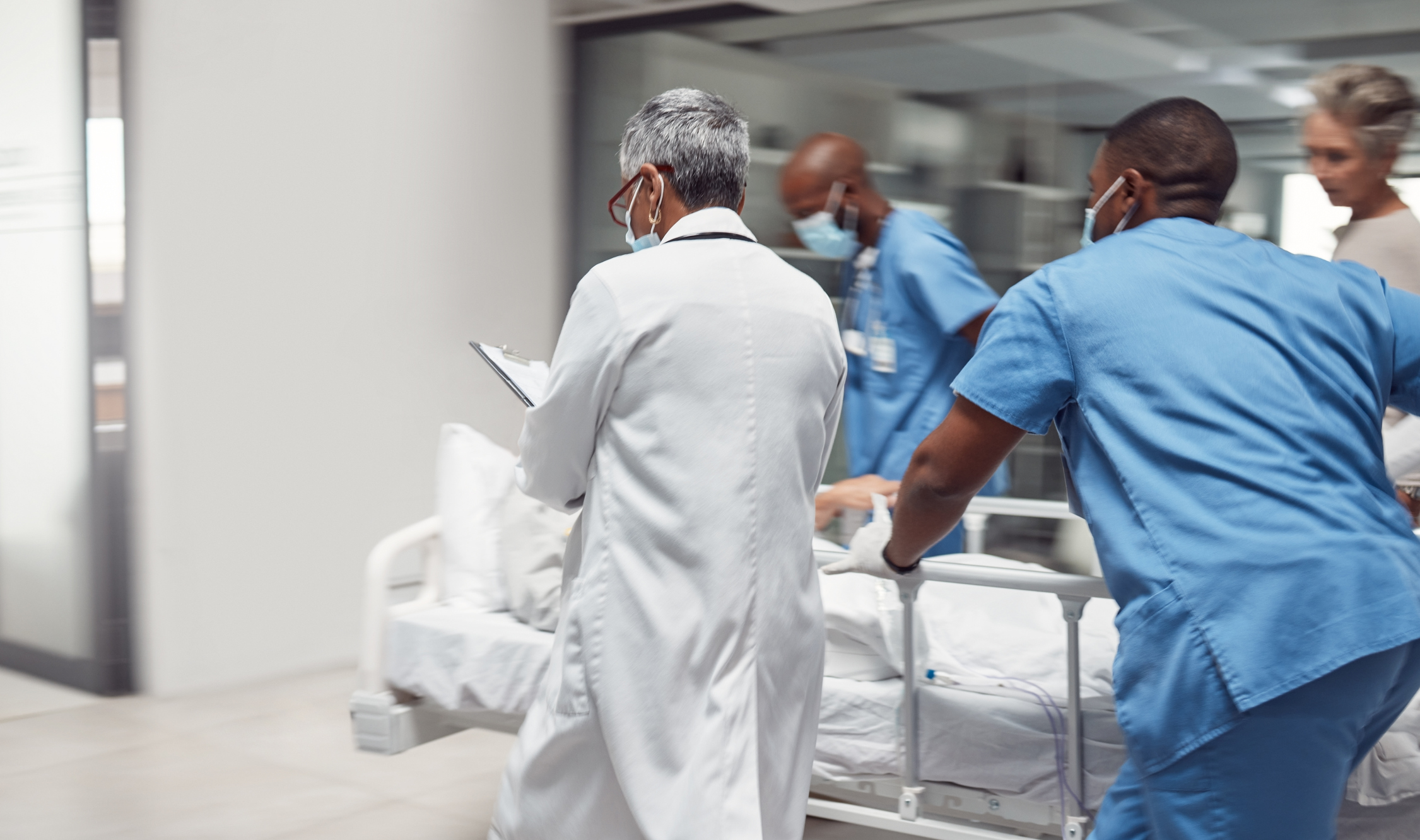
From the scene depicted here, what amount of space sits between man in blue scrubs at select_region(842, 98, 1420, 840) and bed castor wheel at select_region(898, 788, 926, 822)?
0.62 meters

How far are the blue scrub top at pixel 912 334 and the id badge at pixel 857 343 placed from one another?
1 cm

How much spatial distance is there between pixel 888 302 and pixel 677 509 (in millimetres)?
1204

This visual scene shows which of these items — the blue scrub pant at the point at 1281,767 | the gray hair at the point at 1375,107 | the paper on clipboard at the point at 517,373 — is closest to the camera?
the blue scrub pant at the point at 1281,767

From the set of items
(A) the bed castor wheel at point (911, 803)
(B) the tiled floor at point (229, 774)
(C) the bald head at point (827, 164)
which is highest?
(C) the bald head at point (827, 164)

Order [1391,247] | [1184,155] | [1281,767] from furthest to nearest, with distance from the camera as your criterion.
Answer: [1391,247], [1184,155], [1281,767]

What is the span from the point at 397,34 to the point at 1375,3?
304cm

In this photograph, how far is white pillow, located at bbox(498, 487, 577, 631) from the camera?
2381 mm

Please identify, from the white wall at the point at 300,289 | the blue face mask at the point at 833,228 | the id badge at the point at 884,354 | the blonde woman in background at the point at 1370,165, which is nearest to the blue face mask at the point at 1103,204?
the blonde woman in background at the point at 1370,165

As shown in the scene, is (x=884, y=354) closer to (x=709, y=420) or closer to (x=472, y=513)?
(x=472, y=513)

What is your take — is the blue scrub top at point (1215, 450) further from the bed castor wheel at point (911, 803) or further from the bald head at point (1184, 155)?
the bed castor wheel at point (911, 803)

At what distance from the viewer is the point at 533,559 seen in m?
2.45

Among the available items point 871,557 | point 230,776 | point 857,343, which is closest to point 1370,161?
point 857,343

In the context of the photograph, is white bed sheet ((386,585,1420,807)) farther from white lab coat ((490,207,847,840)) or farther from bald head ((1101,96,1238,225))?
bald head ((1101,96,1238,225))

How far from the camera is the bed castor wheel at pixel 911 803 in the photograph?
1840 mm
